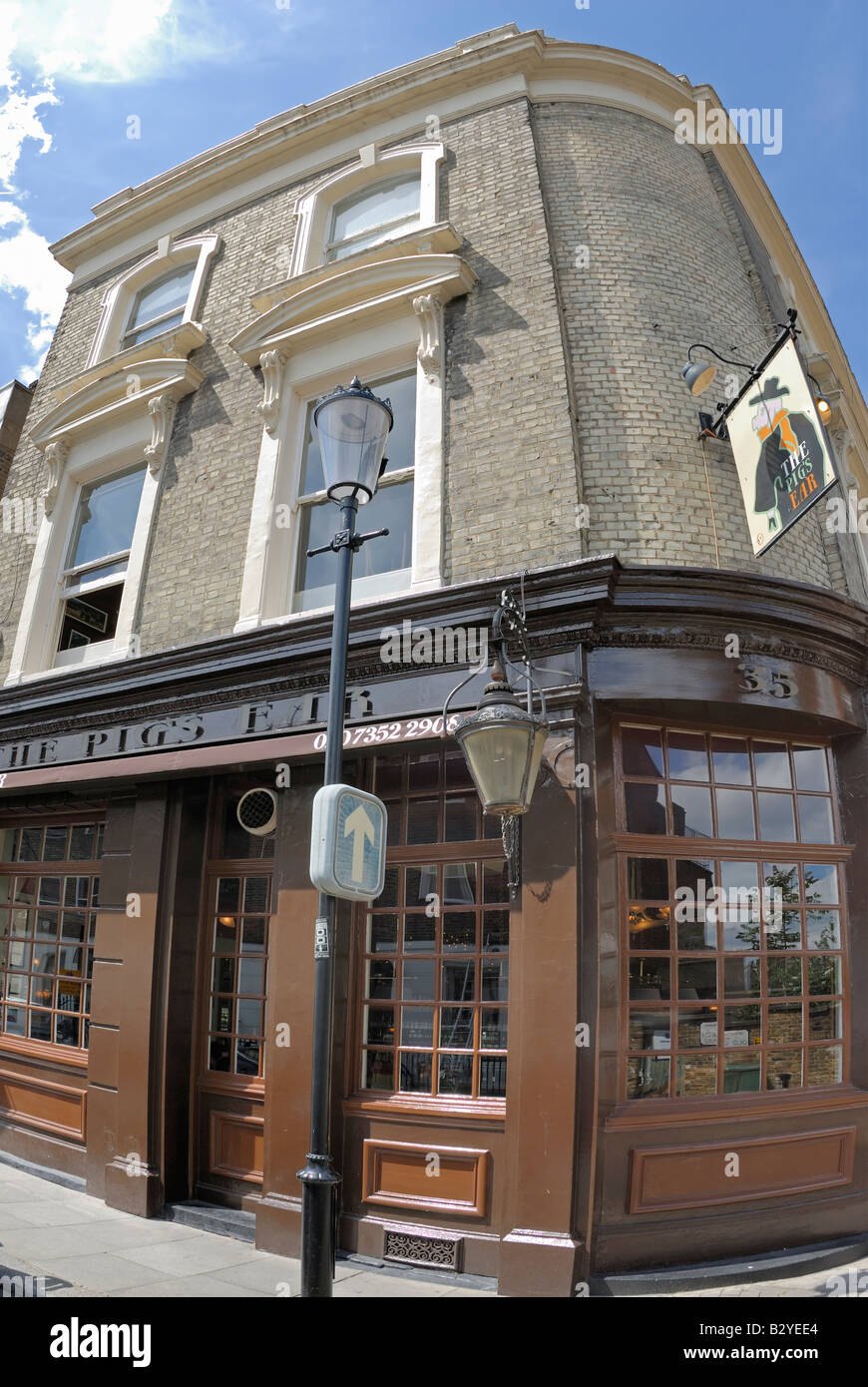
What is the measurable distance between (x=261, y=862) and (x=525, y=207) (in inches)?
269

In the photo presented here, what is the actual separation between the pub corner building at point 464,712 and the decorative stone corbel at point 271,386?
4 cm

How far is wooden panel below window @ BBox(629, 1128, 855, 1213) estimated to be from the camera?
550 cm

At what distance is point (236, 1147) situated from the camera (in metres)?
7.06

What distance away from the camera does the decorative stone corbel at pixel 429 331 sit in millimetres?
7930

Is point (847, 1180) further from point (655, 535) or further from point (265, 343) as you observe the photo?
point (265, 343)

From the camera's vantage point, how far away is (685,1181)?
559 centimetres

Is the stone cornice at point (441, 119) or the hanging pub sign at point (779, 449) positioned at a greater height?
the stone cornice at point (441, 119)

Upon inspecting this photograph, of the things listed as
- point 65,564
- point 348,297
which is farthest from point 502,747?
point 65,564

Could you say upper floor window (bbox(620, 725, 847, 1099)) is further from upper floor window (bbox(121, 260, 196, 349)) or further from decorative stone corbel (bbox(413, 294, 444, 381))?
upper floor window (bbox(121, 260, 196, 349))

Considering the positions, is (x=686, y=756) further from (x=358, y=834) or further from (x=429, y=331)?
(x=429, y=331)

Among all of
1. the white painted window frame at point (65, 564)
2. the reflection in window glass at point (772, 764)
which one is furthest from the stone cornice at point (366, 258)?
the reflection in window glass at point (772, 764)

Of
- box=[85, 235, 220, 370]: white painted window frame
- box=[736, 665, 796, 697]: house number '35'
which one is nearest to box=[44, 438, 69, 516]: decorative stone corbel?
box=[85, 235, 220, 370]: white painted window frame

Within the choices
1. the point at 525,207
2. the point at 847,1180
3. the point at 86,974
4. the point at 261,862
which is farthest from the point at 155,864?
the point at 525,207

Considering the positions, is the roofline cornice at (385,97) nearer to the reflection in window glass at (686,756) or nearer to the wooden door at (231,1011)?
the reflection in window glass at (686,756)
